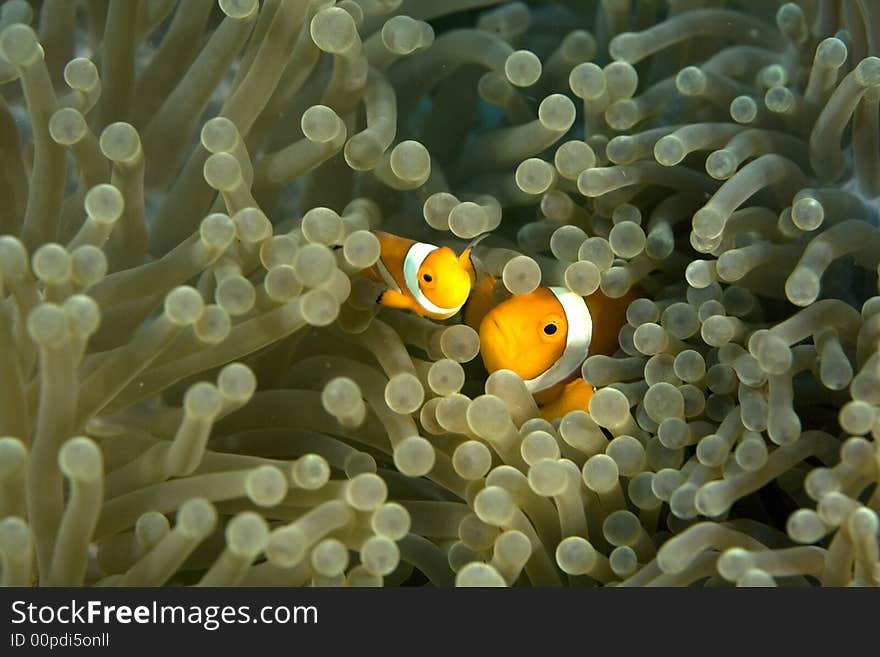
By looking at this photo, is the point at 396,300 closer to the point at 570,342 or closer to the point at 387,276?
the point at 387,276

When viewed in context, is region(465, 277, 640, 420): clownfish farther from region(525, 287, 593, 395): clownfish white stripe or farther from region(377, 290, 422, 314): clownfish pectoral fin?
region(377, 290, 422, 314): clownfish pectoral fin

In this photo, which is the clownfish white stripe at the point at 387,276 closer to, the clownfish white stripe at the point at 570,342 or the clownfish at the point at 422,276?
the clownfish at the point at 422,276

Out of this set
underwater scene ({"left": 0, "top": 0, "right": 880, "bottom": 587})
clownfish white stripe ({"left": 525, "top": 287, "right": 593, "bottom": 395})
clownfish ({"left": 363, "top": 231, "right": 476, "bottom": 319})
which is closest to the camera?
underwater scene ({"left": 0, "top": 0, "right": 880, "bottom": 587})

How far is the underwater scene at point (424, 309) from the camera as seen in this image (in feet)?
2.98

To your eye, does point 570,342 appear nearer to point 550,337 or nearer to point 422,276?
point 550,337

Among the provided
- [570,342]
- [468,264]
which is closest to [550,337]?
[570,342]

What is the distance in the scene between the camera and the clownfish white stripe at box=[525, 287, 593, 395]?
1.20 m

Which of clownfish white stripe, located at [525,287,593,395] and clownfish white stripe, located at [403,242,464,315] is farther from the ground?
clownfish white stripe, located at [403,242,464,315]

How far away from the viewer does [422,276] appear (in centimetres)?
110

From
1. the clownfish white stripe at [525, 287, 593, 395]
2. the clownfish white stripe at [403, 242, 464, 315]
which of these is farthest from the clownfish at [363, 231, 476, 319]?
the clownfish white stripe at [525, 287, 593, 395]

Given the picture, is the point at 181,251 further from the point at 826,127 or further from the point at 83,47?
the point at 826,127

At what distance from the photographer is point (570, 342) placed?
1.20 meters

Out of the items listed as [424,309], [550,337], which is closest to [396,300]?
[424,309]

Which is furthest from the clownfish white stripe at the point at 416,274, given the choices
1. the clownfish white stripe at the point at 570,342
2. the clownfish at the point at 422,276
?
the clownfish white stripe at the point at 570,342
